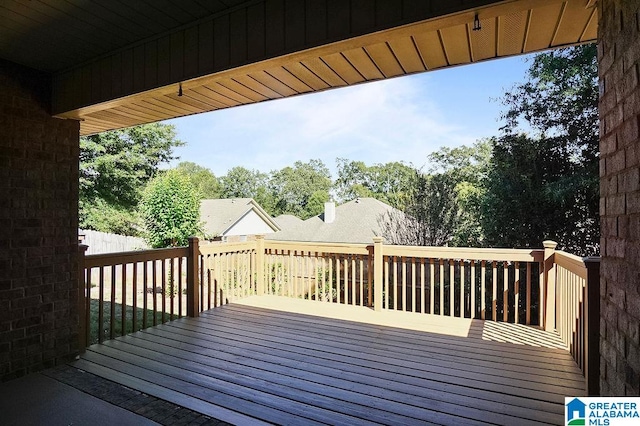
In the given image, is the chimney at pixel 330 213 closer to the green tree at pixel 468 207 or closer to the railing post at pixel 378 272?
the green tree at pixel 468 207

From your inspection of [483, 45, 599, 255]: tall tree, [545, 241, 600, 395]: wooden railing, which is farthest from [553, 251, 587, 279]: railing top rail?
[483, 45, 599, 255]: tall tree

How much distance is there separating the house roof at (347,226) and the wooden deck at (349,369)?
12.0 m

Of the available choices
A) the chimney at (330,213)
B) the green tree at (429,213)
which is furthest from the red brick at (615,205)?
the chimney at (330,213)

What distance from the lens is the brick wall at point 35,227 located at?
→ 9.46ft

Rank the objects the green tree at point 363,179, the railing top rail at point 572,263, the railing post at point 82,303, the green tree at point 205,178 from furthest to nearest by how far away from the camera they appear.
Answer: the green tree at point 205,178, the green tree at point 363,179, the railing post at point 82,303, the railing top rail at point 572,263

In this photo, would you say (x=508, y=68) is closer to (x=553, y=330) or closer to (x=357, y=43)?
(x=553, y=330)

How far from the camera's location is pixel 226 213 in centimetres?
2138

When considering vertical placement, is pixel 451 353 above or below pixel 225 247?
below

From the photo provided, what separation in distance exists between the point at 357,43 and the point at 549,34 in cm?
110

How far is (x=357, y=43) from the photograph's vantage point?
6.70ft

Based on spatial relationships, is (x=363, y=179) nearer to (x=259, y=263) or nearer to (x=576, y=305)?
(x=259, y=263)

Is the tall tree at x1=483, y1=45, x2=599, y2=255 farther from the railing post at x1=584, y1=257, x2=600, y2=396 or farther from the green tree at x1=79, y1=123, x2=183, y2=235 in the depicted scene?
the green tree at x1=79, y1=123, x2=183, y2=235

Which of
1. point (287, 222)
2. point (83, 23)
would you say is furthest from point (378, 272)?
point (287, 222)

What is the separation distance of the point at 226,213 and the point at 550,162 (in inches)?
682
